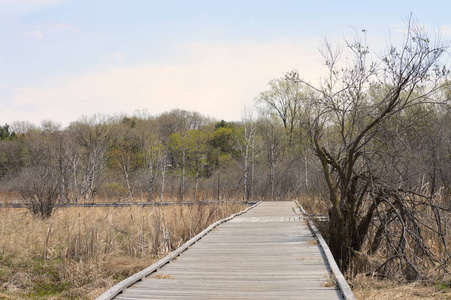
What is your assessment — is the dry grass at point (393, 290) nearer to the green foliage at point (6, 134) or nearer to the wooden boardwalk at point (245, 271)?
the wooden boardwalk at point (245, 271)

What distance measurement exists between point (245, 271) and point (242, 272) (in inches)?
3.1

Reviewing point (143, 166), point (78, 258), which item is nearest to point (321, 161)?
point (78, 258)

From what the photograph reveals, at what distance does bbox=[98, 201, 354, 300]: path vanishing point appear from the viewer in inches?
200

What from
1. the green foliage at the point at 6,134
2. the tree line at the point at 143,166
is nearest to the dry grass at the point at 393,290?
the tree line at the point at 143,166

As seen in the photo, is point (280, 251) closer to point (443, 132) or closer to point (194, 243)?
point (194, 243)

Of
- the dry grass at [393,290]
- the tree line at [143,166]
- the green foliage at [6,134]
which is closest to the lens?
the dry grass at [393,290]

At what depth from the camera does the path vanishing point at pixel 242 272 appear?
5070 mm

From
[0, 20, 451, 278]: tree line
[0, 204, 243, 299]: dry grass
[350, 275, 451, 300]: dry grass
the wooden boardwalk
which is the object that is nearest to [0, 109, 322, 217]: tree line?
[0, 20, 451, 278]: tree line

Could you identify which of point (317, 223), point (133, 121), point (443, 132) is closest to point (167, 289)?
point (317, 223)

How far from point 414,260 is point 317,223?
6.75 feet

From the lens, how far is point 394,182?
25.9 feet

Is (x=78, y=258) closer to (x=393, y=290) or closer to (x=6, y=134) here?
(x=393, y=290)

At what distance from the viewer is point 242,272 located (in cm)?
620

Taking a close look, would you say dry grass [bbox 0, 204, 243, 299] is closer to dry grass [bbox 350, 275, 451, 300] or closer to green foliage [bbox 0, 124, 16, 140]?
dry grass [bbox 350, 275, 451, 300]
